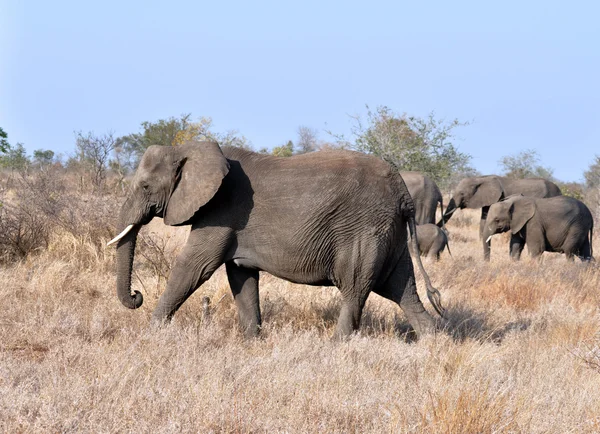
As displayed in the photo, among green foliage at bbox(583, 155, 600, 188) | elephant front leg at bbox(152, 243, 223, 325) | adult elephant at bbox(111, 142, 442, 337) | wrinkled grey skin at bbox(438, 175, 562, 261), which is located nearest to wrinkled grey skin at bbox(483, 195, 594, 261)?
wrinkled grey skin at bbox(438, 175, 562, 261)

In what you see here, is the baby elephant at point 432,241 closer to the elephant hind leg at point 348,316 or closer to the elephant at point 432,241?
the elephant at point 432,241

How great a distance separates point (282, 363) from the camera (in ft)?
18.3

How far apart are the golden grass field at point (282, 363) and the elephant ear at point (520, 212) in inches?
214

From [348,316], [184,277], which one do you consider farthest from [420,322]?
[184,277]

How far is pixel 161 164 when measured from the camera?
6.68m

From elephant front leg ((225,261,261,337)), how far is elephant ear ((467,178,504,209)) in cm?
1499

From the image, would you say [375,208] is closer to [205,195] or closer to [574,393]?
[205,195]

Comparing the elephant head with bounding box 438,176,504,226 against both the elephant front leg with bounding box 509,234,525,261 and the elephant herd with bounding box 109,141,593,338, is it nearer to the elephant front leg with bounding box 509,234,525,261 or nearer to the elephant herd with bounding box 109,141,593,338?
the elephant front leg with bounding box 509,234,525,261

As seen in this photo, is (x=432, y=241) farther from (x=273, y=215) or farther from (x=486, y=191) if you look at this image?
(x=273, y=215)

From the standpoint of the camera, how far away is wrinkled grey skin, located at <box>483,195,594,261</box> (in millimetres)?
14758

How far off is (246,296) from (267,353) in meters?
0.89

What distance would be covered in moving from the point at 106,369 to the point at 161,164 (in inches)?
83.1

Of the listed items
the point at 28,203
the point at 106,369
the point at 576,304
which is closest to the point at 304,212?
the point at 106,369

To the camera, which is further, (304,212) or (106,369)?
(304,212)
